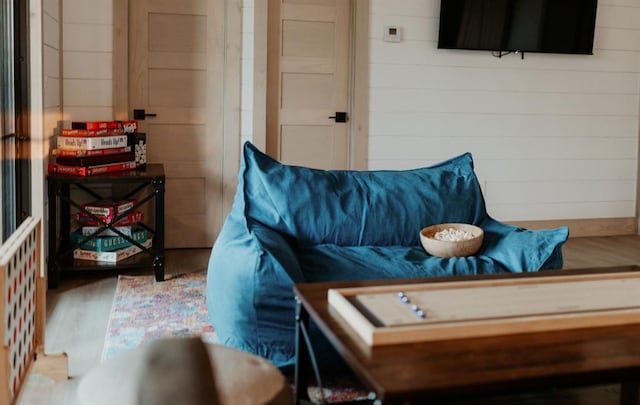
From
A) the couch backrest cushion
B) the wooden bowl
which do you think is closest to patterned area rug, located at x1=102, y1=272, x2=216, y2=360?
the couch backrest cushion

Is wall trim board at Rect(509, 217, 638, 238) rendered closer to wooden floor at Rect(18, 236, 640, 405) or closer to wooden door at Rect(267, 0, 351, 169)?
wooden floor at Rect(18, 236, 640, 405)

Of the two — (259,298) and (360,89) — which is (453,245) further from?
(360,89)

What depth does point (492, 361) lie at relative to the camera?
5.51 ft

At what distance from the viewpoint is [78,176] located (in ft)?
13.9

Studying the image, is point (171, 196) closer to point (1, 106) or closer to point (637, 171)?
point (1, 106)

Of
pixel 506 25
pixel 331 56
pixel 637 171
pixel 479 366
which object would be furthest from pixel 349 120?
pixel 479 366

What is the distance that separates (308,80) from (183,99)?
902 millimetres

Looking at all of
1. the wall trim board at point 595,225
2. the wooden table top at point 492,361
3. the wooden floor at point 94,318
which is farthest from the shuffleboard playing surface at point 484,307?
the wall trim board at point 595,225

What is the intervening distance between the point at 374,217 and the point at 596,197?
3.36m

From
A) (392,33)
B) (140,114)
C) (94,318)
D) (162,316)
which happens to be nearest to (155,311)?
(162,316)

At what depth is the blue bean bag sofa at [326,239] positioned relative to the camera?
285 cm

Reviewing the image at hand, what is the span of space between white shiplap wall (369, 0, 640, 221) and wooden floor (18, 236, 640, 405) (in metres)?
0.50

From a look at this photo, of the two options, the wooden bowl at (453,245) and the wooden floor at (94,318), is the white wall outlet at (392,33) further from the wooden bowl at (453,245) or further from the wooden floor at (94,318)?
the wooden bowl at (453,245)

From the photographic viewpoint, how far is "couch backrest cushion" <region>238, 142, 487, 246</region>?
3.36 meters
